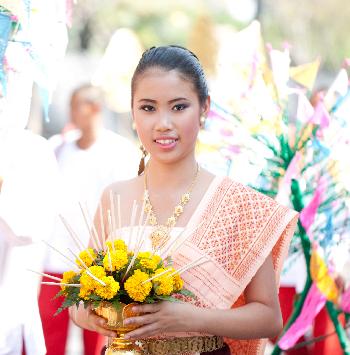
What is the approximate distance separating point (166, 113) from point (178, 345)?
572mm

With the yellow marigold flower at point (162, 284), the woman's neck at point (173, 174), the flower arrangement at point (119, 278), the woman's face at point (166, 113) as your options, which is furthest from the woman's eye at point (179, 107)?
the yellow marigold flower at point (162, 284)

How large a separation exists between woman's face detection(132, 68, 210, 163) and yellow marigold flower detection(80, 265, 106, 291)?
0.40 metres

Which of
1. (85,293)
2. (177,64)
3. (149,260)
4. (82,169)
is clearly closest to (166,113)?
(177,64)

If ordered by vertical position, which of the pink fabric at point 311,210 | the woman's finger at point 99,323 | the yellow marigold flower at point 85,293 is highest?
the pink fabric at point 311,210

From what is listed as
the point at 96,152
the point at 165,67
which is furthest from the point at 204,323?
the point at 96,152

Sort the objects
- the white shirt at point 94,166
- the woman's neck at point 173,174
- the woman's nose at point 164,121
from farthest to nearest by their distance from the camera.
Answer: the white shirt at point 94,166 < the woman's neck at point 173,174 < the woman's nose at point 164,121

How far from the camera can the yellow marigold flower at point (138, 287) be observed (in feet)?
6.16

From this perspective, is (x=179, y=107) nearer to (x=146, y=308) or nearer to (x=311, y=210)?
(x=146, y=308)

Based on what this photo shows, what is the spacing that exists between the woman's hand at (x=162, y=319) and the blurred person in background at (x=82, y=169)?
56.4 inches

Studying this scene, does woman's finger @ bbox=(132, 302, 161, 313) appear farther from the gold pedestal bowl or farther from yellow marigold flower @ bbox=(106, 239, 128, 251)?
yellow marigold flower @ bbox=(106, 239, 128, 251)

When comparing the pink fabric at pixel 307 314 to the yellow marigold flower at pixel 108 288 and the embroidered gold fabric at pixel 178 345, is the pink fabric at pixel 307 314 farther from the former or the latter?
the yellow marigold flower at pixel 108 288

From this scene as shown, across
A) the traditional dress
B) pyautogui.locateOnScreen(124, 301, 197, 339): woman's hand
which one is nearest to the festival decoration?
the traditional dress

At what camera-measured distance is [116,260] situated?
1.92 metres

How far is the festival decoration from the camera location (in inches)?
127
